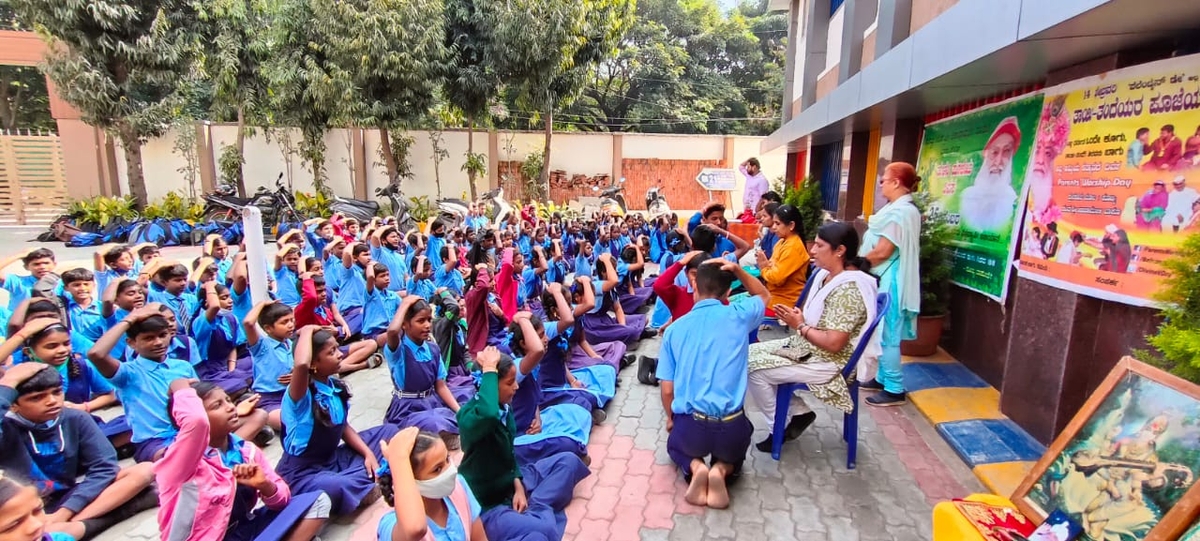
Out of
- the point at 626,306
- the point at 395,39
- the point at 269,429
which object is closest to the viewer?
the point at 269,429

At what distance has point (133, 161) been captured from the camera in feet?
46.7

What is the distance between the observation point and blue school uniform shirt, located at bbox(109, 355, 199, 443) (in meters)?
3.28

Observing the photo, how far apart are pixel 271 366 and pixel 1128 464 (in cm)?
456

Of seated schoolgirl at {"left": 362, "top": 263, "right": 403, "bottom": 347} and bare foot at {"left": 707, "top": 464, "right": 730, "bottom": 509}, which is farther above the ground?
seated schoolgirl at {"left": 362, "top": 263, "right": 403, "bottom": 347}

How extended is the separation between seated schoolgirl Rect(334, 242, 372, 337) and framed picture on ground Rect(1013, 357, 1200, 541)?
5.59 m

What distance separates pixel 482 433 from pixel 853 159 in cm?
662

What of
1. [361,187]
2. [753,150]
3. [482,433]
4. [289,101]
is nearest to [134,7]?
[289,101]

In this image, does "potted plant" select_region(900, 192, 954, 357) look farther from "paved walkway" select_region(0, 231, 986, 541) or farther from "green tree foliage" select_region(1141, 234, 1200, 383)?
"green tree foliage" select_region(1141, 234, 1200, 383)

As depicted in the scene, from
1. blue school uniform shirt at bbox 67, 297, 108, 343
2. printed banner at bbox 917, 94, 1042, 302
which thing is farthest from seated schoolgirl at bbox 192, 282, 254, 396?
printed banner at bbox 917, 94, 1042, 302

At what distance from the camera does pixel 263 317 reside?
3.74 m

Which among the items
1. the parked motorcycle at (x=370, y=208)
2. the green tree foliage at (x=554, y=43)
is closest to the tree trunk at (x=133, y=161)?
the parked motorcycle at (x=370, y=208)

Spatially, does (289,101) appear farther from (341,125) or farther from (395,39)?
(395,39)

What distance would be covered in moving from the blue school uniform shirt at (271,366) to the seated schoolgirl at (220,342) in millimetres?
456

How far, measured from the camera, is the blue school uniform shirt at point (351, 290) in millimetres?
6227
